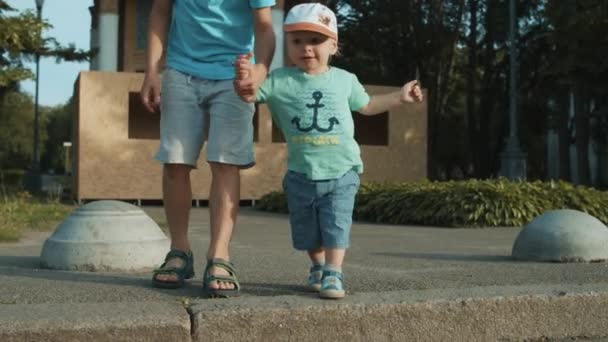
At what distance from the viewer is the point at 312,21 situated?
379 centimetres

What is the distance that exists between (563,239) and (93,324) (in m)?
3.88

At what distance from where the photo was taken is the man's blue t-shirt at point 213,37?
4.04 m

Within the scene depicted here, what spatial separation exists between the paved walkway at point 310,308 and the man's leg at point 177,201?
268mm

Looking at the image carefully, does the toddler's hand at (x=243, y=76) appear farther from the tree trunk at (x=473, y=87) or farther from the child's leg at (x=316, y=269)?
the tree trunk at (x=473, y=87)

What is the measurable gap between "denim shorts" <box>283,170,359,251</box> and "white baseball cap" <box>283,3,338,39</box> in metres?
0.71

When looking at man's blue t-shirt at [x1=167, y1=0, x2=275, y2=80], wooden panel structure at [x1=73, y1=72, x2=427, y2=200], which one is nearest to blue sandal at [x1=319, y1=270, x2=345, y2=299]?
man's blue t-shirt at [x1=167, y1=0, x2=275, y2=80]

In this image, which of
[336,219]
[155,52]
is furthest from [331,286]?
[155,52]

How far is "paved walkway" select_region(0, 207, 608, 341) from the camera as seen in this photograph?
10.4 feet

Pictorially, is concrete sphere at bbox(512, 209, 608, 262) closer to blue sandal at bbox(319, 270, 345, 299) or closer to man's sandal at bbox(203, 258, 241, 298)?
blue sandal at bbox(319, 270, 345, 299)

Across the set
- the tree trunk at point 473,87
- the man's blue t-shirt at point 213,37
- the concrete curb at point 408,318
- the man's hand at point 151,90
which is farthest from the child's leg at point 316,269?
the tree trunk at point 473,87

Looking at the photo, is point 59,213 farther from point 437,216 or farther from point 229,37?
point 229,37

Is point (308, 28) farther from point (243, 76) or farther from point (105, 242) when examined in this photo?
point (105, 242)

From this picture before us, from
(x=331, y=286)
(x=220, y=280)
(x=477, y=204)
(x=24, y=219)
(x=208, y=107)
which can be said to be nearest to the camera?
(x=331, y=286)

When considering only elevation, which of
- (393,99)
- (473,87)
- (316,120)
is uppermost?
(473,87)
